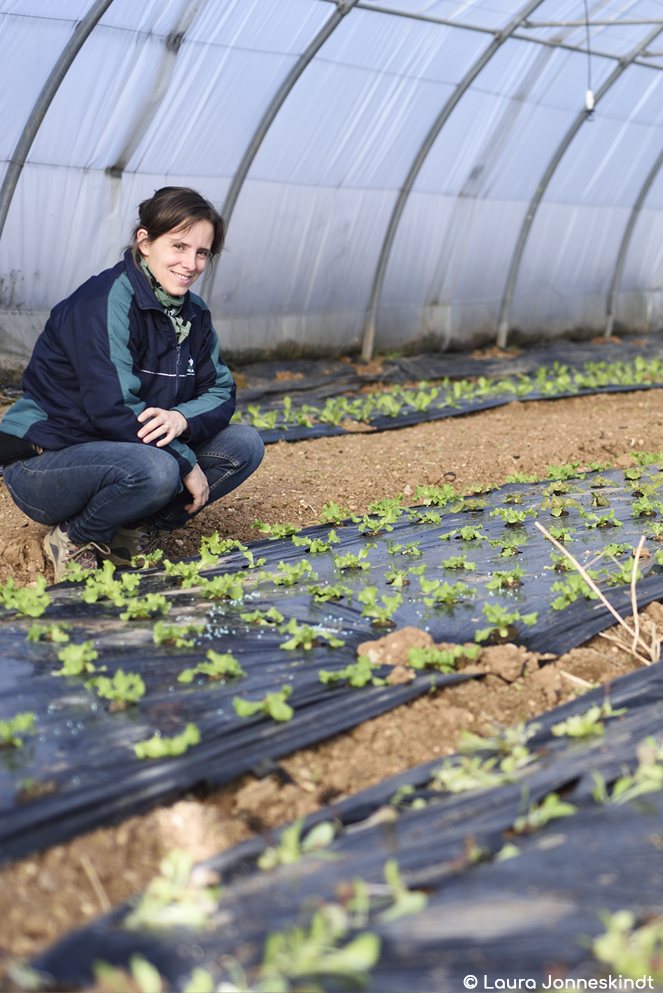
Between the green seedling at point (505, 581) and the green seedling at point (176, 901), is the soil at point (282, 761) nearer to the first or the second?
the green seedling at point (176, 901)

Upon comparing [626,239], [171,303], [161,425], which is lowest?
[161,425]

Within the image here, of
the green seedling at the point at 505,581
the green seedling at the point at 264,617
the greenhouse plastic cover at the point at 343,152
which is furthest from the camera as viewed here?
the greenhouse plastic cover at the point at 343,152

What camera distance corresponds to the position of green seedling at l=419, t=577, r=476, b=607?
2910mm

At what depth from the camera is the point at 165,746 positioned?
79.3 inches

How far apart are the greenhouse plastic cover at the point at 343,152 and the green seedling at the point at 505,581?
4863 millimetres

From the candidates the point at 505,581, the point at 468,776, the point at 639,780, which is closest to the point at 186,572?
the point at 505,581

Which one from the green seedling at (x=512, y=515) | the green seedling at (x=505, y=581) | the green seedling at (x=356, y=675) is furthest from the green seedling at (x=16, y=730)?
the green seedling at (x=512, y=515)

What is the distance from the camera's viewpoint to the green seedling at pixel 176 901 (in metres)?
1.52

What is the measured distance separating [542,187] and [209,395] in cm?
772

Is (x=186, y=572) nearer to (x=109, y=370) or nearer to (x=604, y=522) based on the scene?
(x=109, y=370)

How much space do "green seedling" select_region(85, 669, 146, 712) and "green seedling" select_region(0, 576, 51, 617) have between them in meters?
0.62

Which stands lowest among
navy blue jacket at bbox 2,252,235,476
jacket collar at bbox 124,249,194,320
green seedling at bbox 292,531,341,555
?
green seedling at bbox 292,531,341,555

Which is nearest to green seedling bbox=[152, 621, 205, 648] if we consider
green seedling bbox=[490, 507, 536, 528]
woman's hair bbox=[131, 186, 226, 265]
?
woman's hair bbox=[131, 186, 226, 265]

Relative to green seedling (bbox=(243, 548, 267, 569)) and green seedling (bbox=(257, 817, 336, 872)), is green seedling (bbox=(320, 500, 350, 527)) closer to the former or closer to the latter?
green seedling (bbox=(243, 548, 267, 569))
